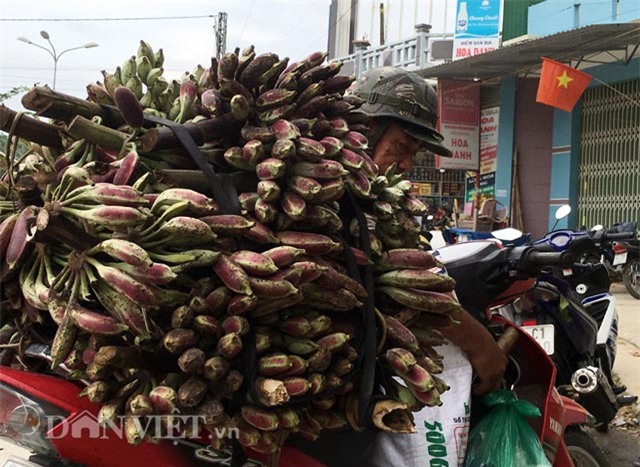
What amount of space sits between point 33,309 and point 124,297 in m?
0.30

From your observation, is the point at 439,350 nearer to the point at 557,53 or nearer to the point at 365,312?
the point at 365,312

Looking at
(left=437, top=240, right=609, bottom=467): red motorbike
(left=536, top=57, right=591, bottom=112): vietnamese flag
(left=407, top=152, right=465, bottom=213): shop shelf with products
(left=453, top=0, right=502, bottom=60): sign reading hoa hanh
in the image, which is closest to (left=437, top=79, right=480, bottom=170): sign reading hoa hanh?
(left=453, top=0, right=502, bottom=60): sign reading hoa hanh

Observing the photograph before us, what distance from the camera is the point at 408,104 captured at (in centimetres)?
251

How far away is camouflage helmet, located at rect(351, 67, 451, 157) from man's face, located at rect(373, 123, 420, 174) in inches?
1.6

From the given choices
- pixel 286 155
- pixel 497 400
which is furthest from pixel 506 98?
pixel 286 155

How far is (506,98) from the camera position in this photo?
10.9 metres

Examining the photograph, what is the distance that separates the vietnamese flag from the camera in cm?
801

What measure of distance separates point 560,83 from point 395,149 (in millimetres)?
6249

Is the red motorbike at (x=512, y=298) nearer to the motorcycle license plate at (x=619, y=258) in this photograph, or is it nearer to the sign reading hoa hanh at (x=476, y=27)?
the motorcycle license plate at (x=619, y=258)

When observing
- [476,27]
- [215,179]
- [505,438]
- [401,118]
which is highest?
[476,27]

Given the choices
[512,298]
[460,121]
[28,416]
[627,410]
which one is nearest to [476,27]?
[460,121]

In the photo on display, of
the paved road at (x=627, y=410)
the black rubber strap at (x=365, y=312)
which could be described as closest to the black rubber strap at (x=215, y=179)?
the black rubber strap at (x=365, y=312)

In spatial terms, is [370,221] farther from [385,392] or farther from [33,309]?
[33,309]

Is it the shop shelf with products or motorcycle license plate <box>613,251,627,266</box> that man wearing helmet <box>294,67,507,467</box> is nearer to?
motorcycle license plate <box>613,251,627,266</box>
